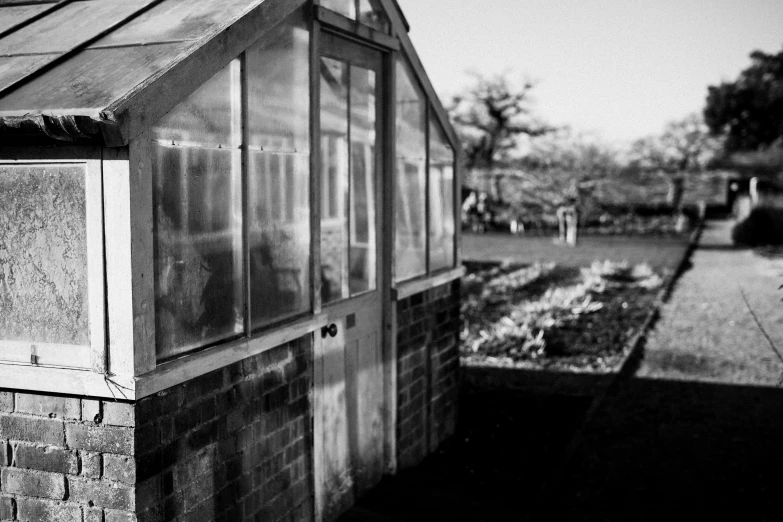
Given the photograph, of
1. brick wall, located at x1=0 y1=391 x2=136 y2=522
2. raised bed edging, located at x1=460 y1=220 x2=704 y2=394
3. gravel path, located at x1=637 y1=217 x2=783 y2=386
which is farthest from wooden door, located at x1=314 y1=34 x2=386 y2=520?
Result: gravel path, located at x1=637 y1=217 x2=783 y2=386

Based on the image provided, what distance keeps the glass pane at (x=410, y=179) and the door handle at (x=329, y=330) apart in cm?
107

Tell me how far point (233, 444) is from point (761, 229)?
27.8 m

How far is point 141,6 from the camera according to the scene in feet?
13.8

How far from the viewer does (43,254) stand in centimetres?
341

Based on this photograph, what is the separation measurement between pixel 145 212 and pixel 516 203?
102 ft

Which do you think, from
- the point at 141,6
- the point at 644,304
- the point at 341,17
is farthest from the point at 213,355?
the point at 644,304

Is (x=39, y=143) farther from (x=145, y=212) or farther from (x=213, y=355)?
(x=213, y=355)

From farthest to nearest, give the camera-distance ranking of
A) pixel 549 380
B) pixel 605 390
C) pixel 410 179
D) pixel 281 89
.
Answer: pixel 549 380, pixel 605 390, pixel 410 179, pixel 281 89

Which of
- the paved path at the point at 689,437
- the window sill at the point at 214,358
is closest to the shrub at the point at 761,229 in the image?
the paved path at the point at 689,437

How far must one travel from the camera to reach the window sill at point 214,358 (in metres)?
3.37

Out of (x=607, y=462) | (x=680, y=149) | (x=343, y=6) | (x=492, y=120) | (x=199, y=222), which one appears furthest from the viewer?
(x=680, y=149)

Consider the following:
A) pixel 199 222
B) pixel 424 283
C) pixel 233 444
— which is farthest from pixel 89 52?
pixel 424 283

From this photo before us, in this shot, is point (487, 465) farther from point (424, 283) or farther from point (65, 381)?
point (65, 381)

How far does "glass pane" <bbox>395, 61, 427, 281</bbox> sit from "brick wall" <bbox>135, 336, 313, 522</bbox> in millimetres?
1692
